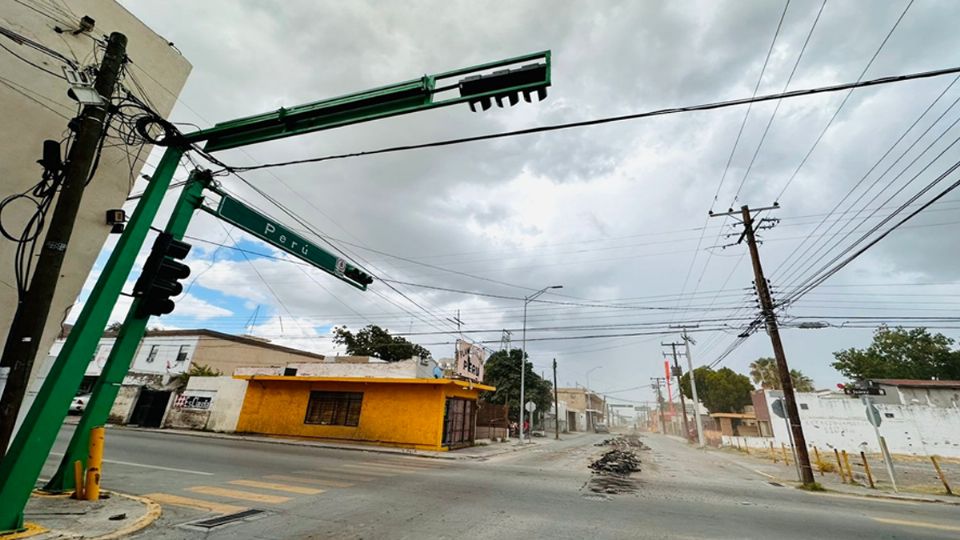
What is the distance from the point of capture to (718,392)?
210ft

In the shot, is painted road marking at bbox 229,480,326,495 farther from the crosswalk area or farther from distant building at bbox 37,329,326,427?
distant building at bbox 37,329,326,427

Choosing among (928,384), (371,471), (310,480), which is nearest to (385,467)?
(371,471)

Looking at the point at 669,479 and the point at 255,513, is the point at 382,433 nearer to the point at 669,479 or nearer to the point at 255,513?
the point at 669,479

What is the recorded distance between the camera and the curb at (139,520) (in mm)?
5077

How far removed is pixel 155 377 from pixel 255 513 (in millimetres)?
30242

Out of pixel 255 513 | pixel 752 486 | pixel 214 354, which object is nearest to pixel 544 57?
pixel 255 513

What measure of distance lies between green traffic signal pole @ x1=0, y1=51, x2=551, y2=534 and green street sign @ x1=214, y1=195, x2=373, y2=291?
68cm

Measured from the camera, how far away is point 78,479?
6.57 m

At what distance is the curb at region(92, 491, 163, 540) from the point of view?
508 centimetres

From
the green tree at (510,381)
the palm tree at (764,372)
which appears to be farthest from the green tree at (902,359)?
the green tree at (510,381)

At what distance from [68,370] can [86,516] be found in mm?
2101

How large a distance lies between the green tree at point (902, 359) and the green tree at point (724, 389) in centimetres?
1247

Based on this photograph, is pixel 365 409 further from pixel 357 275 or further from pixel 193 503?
pixel 193 503

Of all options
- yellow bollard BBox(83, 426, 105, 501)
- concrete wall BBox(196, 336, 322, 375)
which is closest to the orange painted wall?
concrete wall BBox(196, 336, 322, 375)
